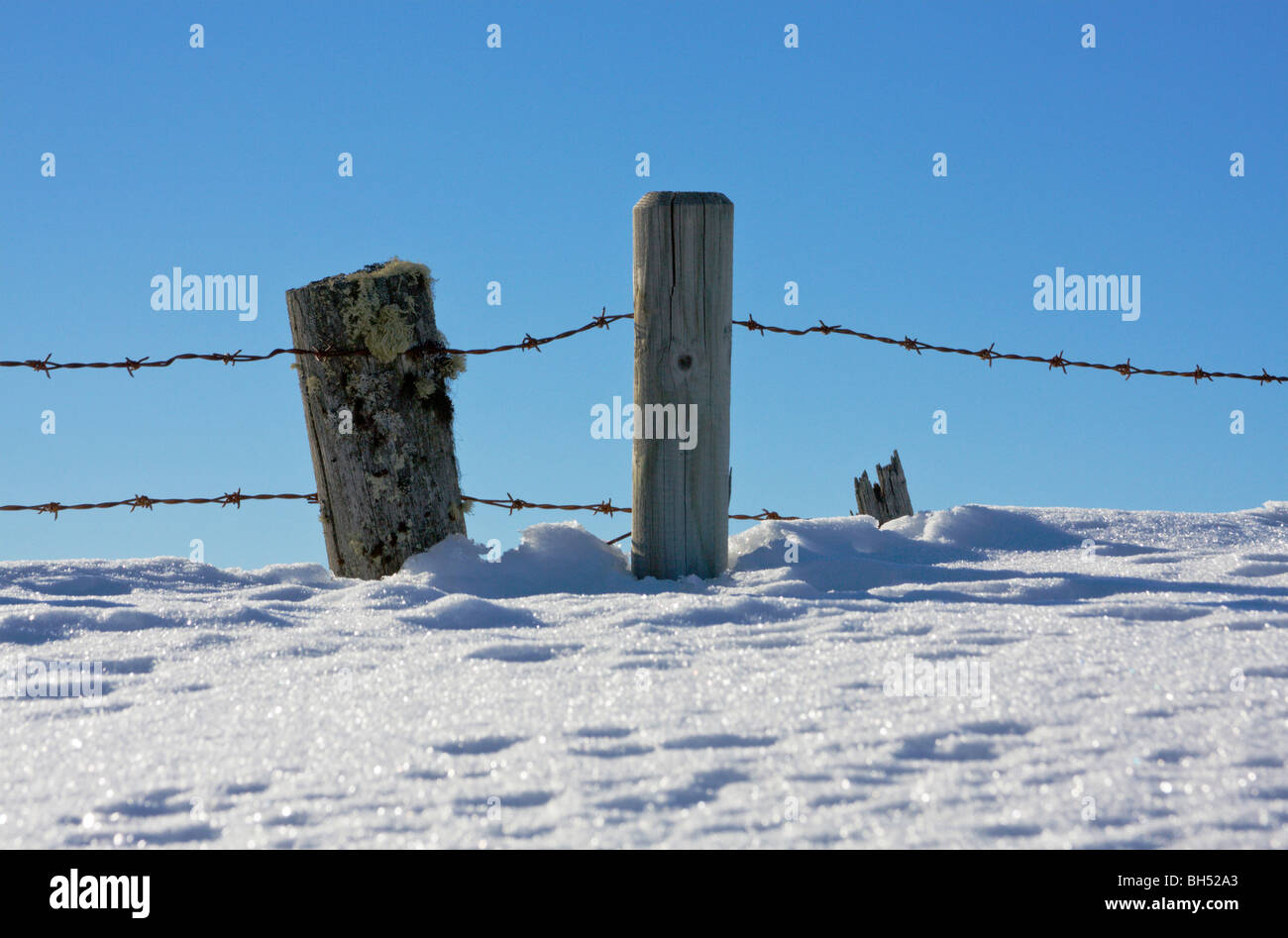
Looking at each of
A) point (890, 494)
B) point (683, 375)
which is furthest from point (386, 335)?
point (890, 494)

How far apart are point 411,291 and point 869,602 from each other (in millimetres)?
2016

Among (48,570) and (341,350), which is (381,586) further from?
(48,570)

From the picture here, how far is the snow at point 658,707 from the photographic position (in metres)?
1.78

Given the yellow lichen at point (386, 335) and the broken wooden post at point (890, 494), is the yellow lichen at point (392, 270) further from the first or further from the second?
the broken wooden post at point (890, 494)

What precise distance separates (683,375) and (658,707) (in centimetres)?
166

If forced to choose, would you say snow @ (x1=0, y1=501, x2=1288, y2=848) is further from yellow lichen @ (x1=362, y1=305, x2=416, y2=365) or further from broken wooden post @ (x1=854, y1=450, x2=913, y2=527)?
broken wooden post @ (x1=854, y1=450, x2=913, y2=527)

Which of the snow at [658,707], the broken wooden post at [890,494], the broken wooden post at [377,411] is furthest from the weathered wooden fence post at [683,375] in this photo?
the broken wooden post at [890,494]

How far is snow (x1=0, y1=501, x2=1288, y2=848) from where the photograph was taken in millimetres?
1778

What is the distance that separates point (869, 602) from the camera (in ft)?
10.7

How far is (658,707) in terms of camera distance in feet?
7.47

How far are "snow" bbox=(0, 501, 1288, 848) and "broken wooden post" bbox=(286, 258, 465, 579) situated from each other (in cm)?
18

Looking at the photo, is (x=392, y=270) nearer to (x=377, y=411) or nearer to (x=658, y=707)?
(x=377, y=411)
